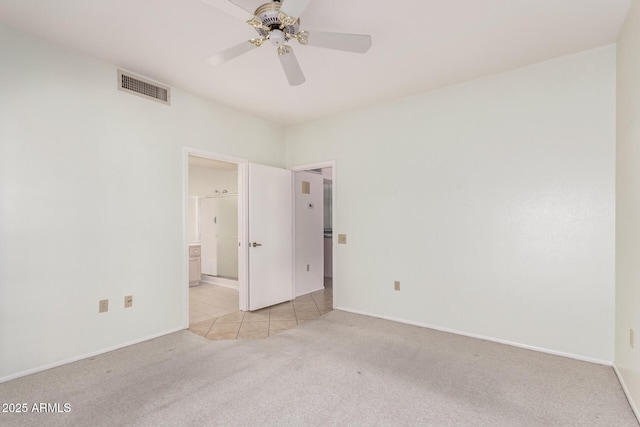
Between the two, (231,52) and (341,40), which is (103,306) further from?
(341,40)

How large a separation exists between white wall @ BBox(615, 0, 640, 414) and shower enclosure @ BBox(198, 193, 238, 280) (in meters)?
5.08

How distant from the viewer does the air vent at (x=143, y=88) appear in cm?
300

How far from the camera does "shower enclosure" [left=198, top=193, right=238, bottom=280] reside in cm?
582

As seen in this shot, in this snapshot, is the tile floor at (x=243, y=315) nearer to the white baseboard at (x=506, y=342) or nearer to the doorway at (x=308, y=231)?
the doorway at (x=308, y=231)

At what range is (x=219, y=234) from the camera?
6.07m

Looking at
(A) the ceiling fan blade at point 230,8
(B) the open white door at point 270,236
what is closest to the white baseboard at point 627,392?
(A) the ceiling fan blade at point 230,8

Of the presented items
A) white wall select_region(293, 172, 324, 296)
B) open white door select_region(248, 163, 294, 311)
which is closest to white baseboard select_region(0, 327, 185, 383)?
open white door select_region(248, 163, 294, 311)

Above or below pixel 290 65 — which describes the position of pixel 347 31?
above

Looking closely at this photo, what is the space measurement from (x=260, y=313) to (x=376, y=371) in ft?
6.45

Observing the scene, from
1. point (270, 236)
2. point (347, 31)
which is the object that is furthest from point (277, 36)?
point (270, 236)

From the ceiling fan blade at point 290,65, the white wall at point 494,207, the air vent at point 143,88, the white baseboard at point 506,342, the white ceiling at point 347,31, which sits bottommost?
the white baseboard at point 506,342

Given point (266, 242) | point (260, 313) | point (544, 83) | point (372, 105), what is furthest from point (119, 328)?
point (544, 83)

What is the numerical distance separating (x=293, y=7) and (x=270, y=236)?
3.10m

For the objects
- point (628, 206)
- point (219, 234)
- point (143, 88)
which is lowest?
point (219, 234)
